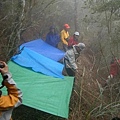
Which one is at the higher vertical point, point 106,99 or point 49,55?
point 49,55

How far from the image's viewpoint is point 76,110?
4.83 metres

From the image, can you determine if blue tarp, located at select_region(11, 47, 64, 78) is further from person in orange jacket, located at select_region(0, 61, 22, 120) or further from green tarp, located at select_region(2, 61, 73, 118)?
person in orange jacket, located at select_region(0, 61, 22, 120)

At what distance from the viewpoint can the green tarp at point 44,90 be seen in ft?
12.0

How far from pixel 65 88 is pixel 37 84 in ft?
1.71

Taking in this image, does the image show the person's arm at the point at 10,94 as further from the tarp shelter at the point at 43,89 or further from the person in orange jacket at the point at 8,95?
the tarp shelter at the point at 43,89

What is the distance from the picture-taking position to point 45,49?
7258 mm

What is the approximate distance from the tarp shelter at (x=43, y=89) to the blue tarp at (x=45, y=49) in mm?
1411

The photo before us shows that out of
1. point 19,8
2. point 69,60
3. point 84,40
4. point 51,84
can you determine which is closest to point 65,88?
point 51,84

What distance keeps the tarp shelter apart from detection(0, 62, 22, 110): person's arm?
1011 millimetres

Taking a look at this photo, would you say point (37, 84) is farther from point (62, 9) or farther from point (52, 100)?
point (62, 9)

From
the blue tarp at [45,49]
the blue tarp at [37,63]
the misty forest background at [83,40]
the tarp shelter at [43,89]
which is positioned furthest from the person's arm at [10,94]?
the blue tarp at [45,49]

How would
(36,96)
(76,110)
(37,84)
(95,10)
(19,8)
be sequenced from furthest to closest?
(95,10)
(19,8)
(76,110)
(37,84)
(36,96)

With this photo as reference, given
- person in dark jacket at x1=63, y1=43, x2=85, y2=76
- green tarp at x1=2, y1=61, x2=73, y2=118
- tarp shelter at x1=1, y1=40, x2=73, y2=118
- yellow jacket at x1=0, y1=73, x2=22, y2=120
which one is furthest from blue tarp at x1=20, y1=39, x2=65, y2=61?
yellow jacket at x1=0, y1=73, x2=22, y2=120

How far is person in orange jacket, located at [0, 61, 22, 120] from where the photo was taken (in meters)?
2.49
